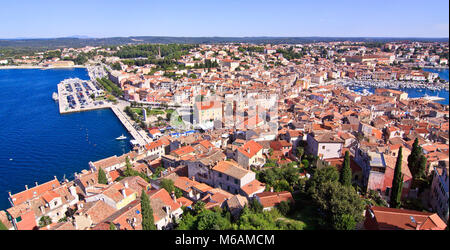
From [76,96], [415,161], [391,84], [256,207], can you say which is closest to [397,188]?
[415,161]

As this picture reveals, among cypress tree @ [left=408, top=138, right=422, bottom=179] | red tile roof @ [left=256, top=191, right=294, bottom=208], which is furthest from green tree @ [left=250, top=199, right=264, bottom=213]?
cypress tree @ [left=408, top=138, right=422, bottom=179]

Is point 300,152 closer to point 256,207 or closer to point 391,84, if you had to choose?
point 256,207

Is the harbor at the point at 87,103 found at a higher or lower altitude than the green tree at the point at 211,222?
higher

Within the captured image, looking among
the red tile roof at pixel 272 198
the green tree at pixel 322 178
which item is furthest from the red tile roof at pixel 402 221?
the red tile roof at pixel 272 198

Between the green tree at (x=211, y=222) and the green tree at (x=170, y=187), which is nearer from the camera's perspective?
the green tree at (x=211, y=222)

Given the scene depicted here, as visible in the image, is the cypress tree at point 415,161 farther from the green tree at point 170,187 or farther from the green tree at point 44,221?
the green tree at point 44,221

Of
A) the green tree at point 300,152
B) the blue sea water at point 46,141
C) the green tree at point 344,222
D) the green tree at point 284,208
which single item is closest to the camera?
the green tree at point 344,222

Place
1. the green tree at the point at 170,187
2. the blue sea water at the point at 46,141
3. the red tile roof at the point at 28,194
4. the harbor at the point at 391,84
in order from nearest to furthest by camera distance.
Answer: the green tree at the point at 170,187, the red tile roof at the point at 28,194, the blue sea water at the point at 46,141, the harbor at the point at 391,84
